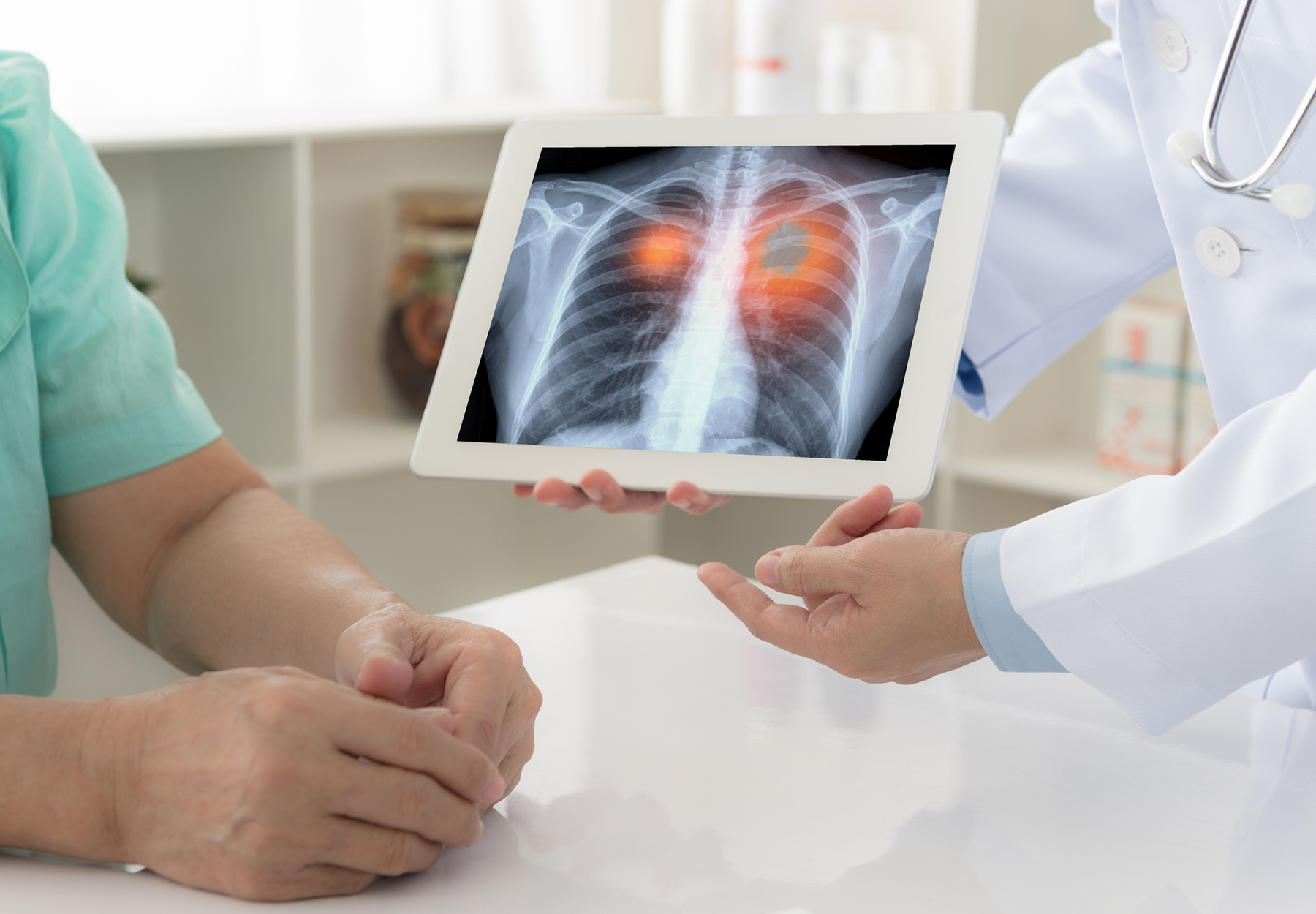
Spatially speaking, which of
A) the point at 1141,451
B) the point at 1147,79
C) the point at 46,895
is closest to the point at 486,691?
the point at 46,895

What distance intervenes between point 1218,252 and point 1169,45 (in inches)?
6.6

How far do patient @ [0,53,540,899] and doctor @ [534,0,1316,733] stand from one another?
0.65 feet

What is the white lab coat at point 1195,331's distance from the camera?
2.53ft

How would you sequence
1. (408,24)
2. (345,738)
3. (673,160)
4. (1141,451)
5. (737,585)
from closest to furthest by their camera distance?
(345,738) → (737,585) → (673,160) → (1141,451) → (408,24)

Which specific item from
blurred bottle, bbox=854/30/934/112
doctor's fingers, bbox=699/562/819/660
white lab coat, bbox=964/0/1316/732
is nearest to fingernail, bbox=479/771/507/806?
doctor's fingers, bbox=699/562/819/660

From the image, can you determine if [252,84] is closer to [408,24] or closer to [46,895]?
[408,24]

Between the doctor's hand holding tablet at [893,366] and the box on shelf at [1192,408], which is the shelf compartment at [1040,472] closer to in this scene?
A: the box on shelf at [1192,408]

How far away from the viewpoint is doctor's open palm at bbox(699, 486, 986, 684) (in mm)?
841

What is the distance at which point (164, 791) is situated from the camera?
2.30 feet

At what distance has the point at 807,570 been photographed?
2.87 ft

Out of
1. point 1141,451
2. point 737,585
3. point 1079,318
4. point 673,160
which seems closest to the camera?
point 737,585

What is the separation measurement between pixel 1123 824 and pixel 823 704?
0.24 metres

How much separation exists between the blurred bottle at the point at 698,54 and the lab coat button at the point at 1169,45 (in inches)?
57.5

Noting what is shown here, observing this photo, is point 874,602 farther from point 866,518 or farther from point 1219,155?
point 1219,155
